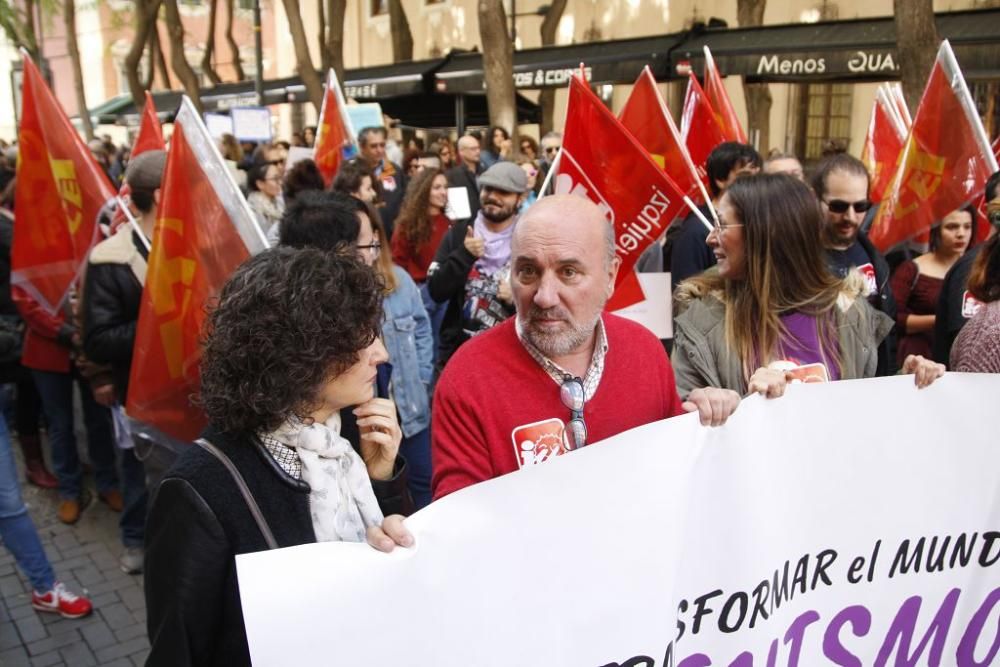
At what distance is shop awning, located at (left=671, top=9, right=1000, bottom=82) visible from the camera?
457 inches

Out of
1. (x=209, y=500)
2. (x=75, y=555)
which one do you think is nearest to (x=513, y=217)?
(x=75, y=555)

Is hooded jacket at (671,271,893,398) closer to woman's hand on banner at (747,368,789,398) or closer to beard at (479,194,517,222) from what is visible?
woman's hand on banner at (747,368,789,398)

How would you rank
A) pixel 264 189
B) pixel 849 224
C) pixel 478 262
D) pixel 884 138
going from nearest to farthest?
pixel 849 224 → pixel 478 262 → pixel 884 138 → pixel 264 189

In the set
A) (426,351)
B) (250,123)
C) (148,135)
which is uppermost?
(148,135)

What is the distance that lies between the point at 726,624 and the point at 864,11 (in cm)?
1705

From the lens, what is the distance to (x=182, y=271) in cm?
322

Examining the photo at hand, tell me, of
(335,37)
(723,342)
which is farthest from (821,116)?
(723,342)

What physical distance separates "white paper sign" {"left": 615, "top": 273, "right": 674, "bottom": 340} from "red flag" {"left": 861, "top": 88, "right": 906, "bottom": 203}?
9.97 feet

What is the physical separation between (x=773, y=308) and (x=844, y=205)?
1.33 meters

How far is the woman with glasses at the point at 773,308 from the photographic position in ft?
8.50

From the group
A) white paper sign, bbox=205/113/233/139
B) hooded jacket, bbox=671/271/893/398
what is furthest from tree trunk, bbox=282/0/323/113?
hooded jacket, bbox=671/271/893/398

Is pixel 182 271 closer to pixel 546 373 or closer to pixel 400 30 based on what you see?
pixel 546 373

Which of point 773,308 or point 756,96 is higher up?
point 756,96

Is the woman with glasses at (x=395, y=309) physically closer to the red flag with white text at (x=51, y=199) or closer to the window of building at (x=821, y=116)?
the red flag with white text at (x=51, y=199)
